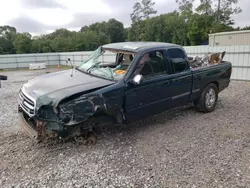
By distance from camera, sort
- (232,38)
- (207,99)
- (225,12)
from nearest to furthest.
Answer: (207,99), (232,38), (225,12)

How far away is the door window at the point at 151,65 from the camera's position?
3798mm

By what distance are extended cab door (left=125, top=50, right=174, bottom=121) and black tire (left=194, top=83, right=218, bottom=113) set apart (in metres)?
1.29

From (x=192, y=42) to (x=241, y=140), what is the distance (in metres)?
37.7

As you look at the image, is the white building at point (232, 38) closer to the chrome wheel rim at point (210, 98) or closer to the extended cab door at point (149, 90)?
the chrome wheel rim at point (210, 98)

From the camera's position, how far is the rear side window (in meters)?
4.34

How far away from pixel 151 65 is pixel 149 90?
52 centimetres

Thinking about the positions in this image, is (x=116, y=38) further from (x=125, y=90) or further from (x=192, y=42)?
(x=125, y=90)

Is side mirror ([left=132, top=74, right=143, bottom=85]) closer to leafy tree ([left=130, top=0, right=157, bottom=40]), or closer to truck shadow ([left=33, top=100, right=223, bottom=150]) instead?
truck shadow ([left=33, top=100, right=223, bottom=150])

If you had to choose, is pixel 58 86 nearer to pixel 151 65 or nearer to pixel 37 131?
pixel 37 131

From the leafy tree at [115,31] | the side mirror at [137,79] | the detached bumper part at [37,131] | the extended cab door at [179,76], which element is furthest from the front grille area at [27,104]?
the leafy tree at [115,31]

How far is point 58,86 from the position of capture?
131 inches

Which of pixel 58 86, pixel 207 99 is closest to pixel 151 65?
pixel 58 86

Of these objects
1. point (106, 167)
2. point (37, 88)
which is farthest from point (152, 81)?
point (37, 88)

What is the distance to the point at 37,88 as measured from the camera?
341cm
